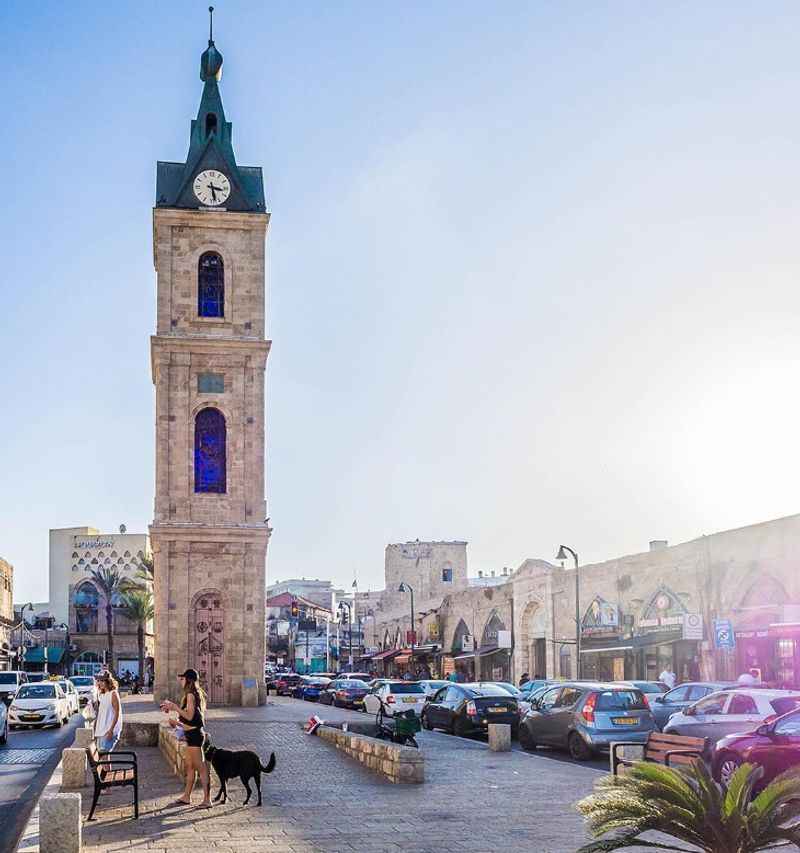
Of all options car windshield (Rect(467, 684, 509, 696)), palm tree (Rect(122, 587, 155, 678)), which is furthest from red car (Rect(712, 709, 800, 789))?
palm tree (Rect(122, 587, 155, 678))

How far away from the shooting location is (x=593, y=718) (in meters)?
21.3

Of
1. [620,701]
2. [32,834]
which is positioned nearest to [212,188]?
[620,701]

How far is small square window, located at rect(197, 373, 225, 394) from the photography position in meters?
43.4

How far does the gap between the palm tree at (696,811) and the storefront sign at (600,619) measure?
124ft

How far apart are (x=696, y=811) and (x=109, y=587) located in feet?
299

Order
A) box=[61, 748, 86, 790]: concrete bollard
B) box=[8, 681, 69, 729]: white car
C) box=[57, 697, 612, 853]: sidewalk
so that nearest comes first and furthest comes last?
A: box=[57, 697, 612, 853]: sidewalk
box=[61, 748, 86, 790]: concrete bollard
box=[8, 681, 69, 729]: white car

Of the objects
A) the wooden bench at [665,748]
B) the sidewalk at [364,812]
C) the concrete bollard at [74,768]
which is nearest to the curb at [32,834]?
the concrete bollard at [74,768]

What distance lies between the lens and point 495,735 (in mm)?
22188

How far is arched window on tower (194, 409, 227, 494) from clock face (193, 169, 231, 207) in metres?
7.99

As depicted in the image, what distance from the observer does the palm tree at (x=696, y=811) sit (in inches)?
295

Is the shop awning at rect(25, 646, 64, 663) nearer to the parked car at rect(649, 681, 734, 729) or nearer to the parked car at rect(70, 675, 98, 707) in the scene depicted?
the parked car at rect(70, 675, 98, 707)

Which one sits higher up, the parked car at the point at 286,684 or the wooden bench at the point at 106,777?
the wooden bench at the point at 106,777

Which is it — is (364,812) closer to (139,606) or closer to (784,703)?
(784,703)

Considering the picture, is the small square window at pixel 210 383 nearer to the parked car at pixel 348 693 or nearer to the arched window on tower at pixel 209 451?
the arched window on tower at pixel 209 451
